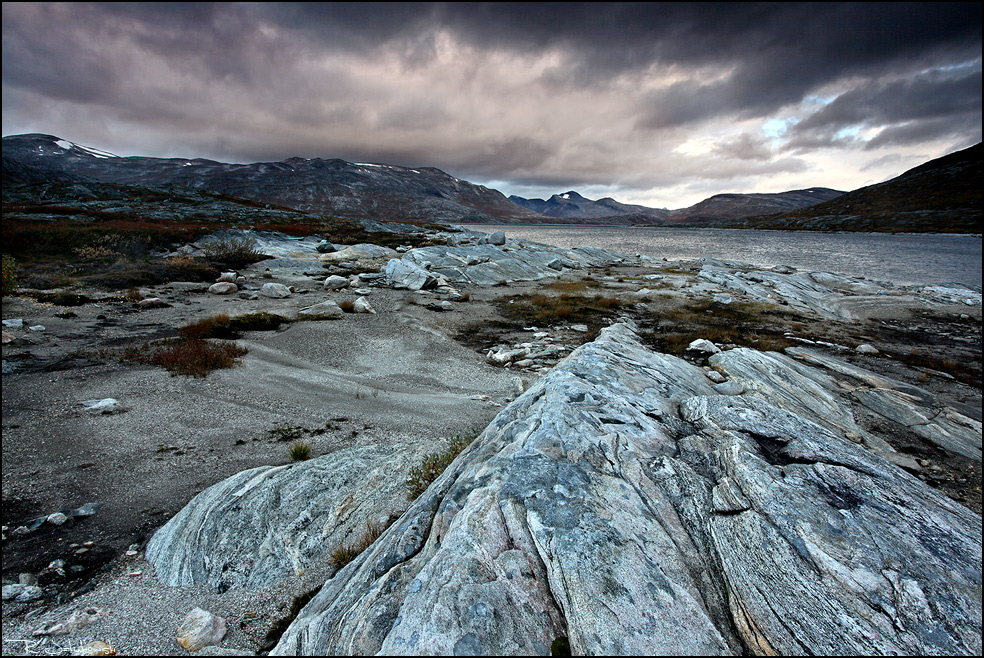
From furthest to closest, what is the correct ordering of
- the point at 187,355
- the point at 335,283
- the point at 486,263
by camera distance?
1. the point at 486,263
2. the point at 335,283
3. the point at 187,355

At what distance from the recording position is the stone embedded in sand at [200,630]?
4355 millimetres

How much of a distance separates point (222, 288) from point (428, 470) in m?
24.0

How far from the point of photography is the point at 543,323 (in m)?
21.6

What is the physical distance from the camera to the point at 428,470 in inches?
286

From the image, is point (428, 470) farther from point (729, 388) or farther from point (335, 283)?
point (335, 283)

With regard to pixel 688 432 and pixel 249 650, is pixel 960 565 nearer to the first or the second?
pixel 688 432

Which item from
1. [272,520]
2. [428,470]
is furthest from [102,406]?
[428,470]

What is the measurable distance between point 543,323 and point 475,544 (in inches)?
712

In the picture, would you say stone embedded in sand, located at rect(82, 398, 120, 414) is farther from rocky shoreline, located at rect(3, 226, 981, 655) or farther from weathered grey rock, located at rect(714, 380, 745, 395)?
weathered grey rock, located at rect(714, 380, 745, 395)

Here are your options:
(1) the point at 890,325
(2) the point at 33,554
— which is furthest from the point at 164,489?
(1) the point at 890,325

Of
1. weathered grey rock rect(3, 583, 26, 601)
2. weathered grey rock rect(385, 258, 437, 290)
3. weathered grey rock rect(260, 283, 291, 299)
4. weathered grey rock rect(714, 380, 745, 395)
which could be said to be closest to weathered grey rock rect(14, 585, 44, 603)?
weathered grey rock rect(3, 583, 26, 601)

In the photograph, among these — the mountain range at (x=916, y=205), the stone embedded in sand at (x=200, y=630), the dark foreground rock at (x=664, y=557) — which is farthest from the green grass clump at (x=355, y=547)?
the mountain range at (x=916, y=205)

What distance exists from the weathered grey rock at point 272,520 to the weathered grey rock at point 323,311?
43.4 feet

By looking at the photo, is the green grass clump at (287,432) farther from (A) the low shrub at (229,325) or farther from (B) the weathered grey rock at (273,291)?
(B) the weathered grey rock at (273,291)
